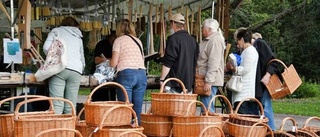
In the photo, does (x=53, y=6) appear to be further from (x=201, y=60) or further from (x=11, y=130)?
(x=11, y=130)

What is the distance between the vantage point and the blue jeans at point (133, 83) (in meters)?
5.45

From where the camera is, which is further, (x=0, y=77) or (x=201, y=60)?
(x=201, y=60)

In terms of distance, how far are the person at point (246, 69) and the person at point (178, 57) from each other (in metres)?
0.80

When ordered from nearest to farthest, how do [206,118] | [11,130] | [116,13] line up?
[11,130] → [206,118] → [116,13]

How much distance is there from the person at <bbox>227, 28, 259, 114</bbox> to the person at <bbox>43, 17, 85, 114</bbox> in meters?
1.84


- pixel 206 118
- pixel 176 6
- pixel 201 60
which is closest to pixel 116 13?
pixel 176 6

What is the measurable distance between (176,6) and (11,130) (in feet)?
16.1

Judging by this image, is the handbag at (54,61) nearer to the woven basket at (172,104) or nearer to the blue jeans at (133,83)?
the blue jeans at (133,83)

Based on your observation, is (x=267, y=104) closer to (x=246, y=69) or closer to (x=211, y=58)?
(x=246, y=69)

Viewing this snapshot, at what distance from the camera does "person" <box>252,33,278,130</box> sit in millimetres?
6461

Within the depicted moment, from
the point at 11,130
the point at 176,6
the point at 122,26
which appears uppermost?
the point at 176,6

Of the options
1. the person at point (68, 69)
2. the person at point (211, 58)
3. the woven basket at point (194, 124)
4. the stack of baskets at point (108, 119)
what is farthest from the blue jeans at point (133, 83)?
the stack of baskets at point (108, 119)

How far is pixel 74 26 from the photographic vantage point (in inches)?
221

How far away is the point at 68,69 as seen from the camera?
534 cm
